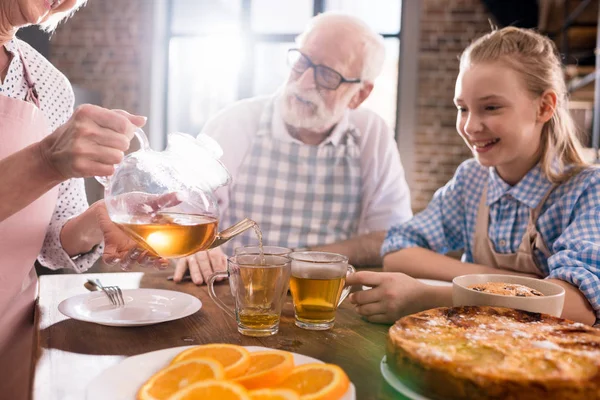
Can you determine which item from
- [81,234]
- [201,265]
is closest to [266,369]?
[201,265]

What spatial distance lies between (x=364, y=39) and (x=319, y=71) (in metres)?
0.22

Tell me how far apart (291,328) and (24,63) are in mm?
959

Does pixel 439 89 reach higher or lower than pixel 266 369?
higher

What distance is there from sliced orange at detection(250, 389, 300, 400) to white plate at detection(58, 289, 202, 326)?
0.37 meters

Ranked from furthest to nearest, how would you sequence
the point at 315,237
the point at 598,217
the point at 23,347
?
1. the point at 315,237
2. the point at 598,217
3. the point at 23,347

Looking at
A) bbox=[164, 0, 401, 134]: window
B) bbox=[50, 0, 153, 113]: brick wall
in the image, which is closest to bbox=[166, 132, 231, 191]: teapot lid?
bbox=[164, 0, 401, 134]: window

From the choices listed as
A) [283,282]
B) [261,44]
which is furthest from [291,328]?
[261,44]

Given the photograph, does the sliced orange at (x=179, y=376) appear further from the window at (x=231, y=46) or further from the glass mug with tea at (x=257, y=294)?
the window at (x=231, y=46)

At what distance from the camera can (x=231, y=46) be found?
5238mm

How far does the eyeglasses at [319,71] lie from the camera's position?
1964 mm

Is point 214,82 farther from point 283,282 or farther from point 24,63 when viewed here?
point 283,282

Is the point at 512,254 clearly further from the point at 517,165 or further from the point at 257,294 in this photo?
the point at 257,294

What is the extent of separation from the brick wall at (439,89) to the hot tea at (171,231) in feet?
12.9

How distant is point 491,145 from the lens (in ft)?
4.74
